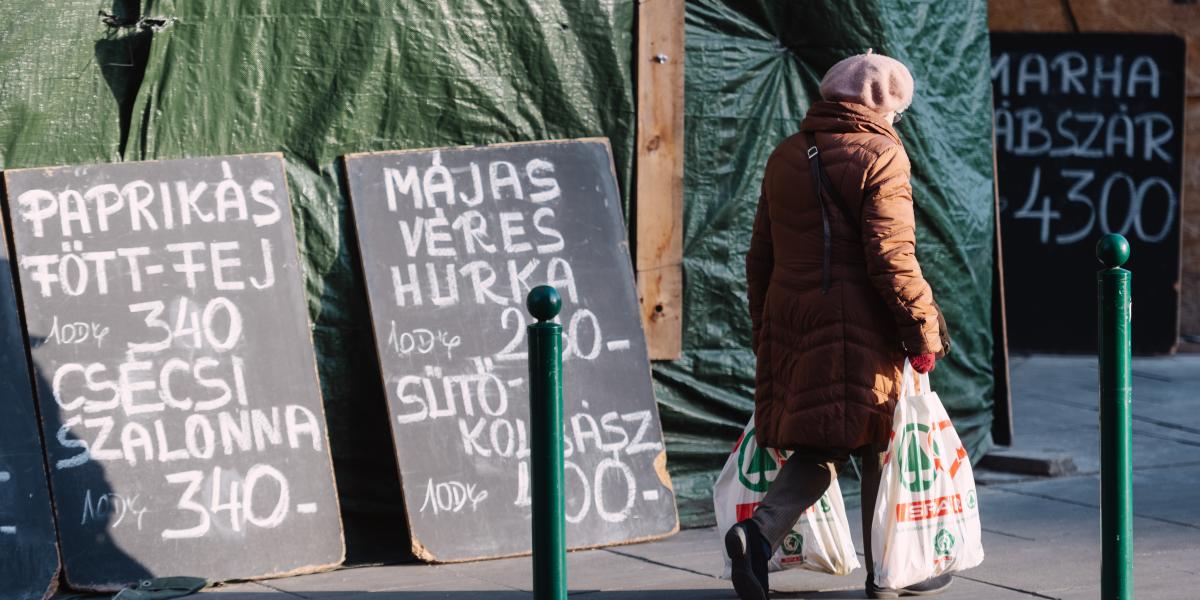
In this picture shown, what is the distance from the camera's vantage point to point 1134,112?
9.12 meters

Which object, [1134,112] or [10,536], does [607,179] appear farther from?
[1134,112]

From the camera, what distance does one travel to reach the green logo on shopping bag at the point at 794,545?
4723 mm

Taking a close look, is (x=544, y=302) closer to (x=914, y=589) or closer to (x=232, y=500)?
(x=914, y=589)

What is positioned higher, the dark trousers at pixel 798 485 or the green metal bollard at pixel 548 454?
the green metal bollard at pixel 548 454

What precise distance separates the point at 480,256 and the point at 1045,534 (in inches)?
86.0

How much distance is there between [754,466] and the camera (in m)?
4.73

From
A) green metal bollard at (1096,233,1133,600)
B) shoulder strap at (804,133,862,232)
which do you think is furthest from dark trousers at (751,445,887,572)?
green metal bollard at (1096,233,1133,600)

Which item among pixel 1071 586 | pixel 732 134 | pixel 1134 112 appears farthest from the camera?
pixel 1134 112

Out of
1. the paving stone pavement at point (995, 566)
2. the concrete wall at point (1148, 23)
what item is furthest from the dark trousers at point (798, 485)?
the concrete wall at point (1148, 23)

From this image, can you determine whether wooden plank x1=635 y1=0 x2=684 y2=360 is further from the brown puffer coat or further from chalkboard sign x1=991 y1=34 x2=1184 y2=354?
chalkboard sign x1=991 y1=34 x2=1184 y2=354

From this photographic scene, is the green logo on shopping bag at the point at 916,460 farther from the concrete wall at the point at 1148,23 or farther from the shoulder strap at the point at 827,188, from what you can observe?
the concrete wall at the point at 1148,23

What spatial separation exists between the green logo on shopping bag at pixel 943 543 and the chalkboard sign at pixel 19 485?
2646 mm

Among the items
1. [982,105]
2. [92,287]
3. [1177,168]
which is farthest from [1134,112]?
[92,287]

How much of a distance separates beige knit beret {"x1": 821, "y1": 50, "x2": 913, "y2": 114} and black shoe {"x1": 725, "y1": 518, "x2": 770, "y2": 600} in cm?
123
